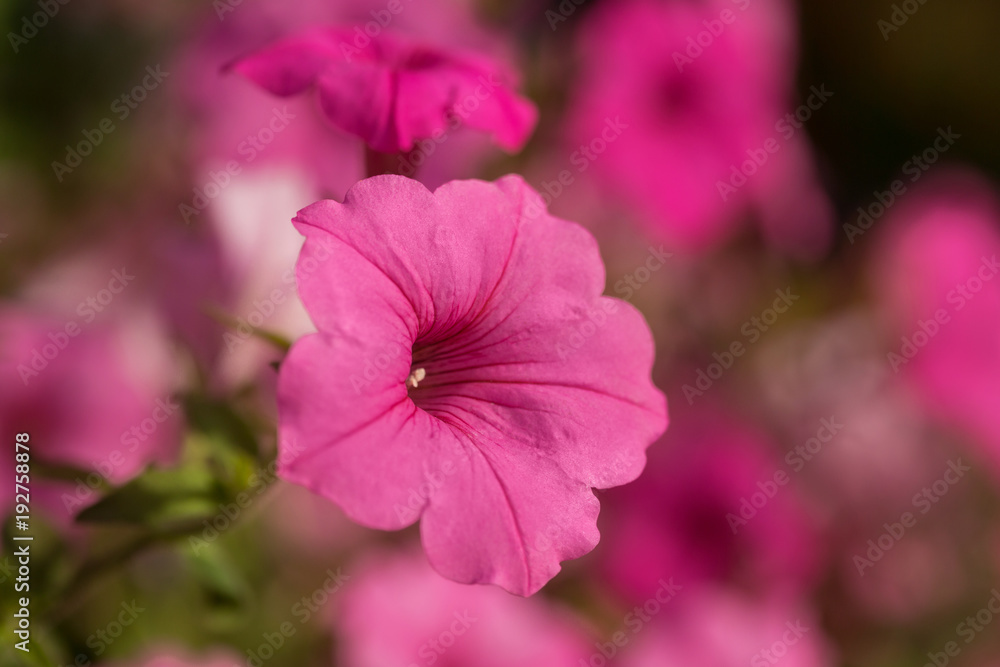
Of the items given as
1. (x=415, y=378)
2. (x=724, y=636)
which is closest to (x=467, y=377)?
(x=415, y=378)

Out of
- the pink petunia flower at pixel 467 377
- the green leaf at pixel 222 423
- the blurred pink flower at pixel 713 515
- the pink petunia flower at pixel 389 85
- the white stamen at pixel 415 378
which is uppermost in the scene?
the pink petunia flower at pixel 389 85

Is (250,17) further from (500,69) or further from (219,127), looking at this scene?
(500,69)

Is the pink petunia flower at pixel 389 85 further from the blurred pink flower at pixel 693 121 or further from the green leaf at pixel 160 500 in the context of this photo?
the blurred pink flower at pixel 693 121

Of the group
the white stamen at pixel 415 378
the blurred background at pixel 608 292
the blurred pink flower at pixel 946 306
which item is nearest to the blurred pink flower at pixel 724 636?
the blurred background at pixel 608 292

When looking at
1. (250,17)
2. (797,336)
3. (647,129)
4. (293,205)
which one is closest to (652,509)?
(797,336)

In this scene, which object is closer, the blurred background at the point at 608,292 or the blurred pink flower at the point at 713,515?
the blurred background at the point at 608,292

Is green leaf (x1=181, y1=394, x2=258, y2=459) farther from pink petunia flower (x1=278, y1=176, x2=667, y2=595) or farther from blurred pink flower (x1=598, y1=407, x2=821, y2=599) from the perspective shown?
blurred pink flower (x1=598, y1=407, x2=821, y2=599)
